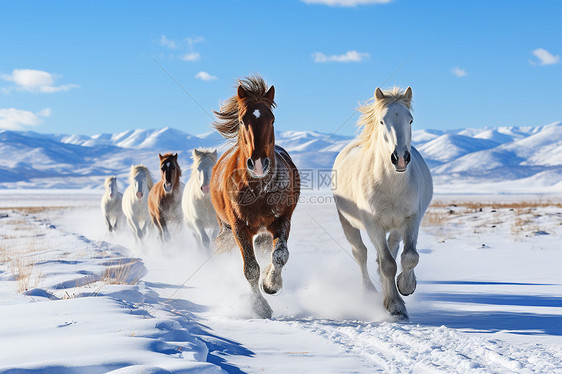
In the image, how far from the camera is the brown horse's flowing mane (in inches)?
227

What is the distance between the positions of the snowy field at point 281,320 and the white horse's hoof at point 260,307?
90mm

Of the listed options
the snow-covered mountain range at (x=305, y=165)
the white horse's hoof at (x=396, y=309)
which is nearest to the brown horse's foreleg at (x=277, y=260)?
the white horse's hoof at (x=396, y=309)

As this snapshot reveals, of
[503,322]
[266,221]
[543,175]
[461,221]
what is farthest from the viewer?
[543,175]

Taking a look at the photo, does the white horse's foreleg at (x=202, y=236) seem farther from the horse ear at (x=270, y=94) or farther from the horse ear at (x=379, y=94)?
Answer: the horse ear at (x=379, y=94)

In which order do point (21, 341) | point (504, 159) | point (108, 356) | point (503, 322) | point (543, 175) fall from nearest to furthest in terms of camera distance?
point (108, 356) < point (21, 341) < point (503, 322) < point (543, 175) < point (504, 159)

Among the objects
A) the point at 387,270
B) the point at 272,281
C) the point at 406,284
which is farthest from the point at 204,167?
the point at 406,284

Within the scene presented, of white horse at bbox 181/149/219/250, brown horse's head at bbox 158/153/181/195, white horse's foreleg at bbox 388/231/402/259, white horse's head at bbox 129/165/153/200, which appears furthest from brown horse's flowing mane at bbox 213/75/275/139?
white horse's head at bbox 129/165/153/200

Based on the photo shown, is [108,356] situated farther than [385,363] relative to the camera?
No

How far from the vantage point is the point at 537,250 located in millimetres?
10992

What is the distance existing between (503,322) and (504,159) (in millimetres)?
179859

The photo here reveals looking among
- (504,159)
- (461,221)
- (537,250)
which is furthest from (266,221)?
(504,159)

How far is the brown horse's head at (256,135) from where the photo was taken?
5246 mm

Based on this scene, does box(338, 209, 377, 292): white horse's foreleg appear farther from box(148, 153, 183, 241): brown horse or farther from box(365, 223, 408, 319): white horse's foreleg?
box(148, 153, 183, 241): brown horse

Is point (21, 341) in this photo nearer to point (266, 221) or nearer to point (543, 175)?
point (266, 221)
